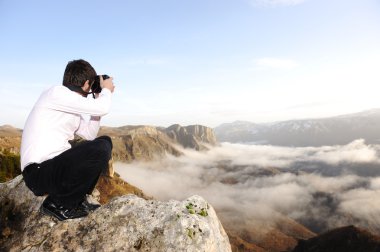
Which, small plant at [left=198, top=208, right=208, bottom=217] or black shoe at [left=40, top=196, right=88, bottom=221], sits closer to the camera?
black shoe at [left=40, top=196, right=88, bottom=221]

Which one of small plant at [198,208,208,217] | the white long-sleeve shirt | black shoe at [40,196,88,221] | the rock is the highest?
the white long-sleeve shirt

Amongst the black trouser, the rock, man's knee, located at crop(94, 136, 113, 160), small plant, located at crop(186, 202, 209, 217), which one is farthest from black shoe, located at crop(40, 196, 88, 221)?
small plant, located at crop(186, 202, 209, 217)

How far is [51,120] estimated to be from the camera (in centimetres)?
632

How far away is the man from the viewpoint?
6270mm

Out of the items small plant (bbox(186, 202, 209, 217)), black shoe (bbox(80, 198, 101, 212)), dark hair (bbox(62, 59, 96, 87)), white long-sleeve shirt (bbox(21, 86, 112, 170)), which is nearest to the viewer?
white long-sleeve shirt (bbox(21, 86, 112, 170))

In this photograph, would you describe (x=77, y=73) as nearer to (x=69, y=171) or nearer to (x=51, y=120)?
Result: (x=51, y=120)

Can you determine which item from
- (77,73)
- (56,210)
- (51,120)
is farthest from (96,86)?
(56,210)

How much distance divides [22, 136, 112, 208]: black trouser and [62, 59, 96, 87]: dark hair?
1.37 meters

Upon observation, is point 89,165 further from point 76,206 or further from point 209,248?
point 209,248

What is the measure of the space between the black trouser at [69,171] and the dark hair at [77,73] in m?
1.37

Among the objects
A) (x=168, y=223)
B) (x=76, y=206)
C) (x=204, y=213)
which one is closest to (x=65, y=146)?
(x=76, y=206)

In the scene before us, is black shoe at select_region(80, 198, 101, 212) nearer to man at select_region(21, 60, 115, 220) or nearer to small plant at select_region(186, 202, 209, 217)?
man at select_region(21, 60, 115, 220)

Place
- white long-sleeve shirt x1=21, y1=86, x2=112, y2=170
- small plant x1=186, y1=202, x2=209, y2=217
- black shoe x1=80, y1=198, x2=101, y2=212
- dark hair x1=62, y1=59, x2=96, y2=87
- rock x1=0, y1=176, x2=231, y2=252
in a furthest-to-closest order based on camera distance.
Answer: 1. black shoe x1=80, y1=198, x2=101, y2=212
2. small plant x1=186, y1=202, x2=209, y2=217
3. rock x1=0, y1=176, x2=231, y2=252
4. dark hair x1=62, y1=59, x2=96, y2=87
5. white long-sleeve shirt x1=21, y1=86, x2=112, y2=170

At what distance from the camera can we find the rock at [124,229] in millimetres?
7176
